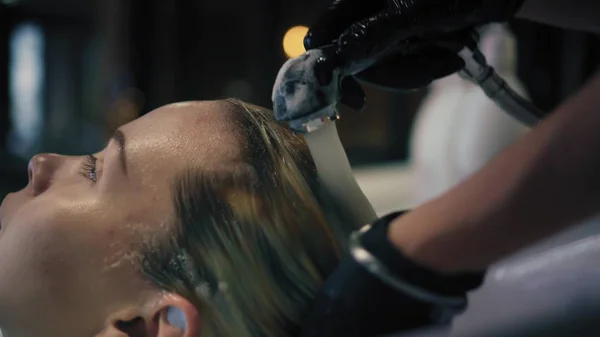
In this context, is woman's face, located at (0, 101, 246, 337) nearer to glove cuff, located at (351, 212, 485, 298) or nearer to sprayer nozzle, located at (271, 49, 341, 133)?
sprayer nozzle, located at (271, 49, 341, 133)

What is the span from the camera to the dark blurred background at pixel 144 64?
9.37 ft

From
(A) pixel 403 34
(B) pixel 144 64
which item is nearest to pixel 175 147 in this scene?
(A) pixel 403 34

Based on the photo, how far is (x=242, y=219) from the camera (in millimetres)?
683

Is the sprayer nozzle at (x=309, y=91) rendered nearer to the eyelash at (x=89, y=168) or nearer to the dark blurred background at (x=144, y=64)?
the eyelash at (x=89, y=168)

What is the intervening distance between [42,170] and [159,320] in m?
0.26

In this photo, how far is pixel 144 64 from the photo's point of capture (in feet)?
10.2

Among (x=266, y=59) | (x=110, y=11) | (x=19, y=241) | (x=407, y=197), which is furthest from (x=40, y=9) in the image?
(x=19, y=241)

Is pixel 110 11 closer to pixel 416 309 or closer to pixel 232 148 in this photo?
pixel 232 148

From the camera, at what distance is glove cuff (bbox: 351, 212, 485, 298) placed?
454mm

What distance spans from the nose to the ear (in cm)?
20

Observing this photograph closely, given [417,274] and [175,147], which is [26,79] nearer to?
[175,147]

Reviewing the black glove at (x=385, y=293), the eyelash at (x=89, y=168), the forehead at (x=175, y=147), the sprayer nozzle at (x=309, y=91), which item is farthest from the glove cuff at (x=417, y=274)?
the eyelash at (x=89, y=168)

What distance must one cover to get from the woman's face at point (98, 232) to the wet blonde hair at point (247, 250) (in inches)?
0.8

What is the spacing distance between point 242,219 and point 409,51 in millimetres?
250
